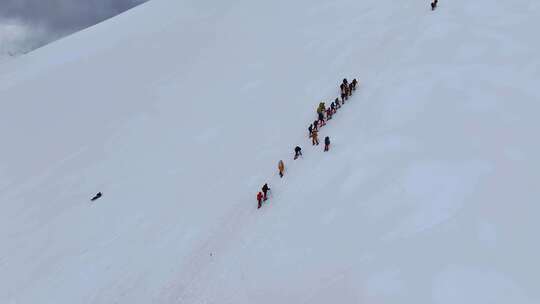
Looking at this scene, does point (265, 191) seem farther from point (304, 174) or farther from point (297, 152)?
point (297, 152)

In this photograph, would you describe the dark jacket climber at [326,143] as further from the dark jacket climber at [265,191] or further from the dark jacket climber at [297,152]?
the dark jacket climber at [265,191]

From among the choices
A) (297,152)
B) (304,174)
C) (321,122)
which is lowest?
A: (304,174)

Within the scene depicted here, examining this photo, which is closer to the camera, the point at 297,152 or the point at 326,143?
the point at 326,143

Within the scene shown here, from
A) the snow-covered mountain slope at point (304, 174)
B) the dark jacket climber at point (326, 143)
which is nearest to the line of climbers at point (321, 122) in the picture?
the dark jacket climber at point (326, 143)

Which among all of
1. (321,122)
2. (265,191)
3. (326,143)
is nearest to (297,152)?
(326,143)

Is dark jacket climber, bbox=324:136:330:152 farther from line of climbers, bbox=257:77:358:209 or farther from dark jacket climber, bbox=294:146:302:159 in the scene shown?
dark jacket climber, bbox=294:146:302:159

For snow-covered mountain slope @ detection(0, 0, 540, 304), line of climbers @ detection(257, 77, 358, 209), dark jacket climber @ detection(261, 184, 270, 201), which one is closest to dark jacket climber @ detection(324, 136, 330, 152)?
line of climbers @ detection(257, 77, 358, 209)
